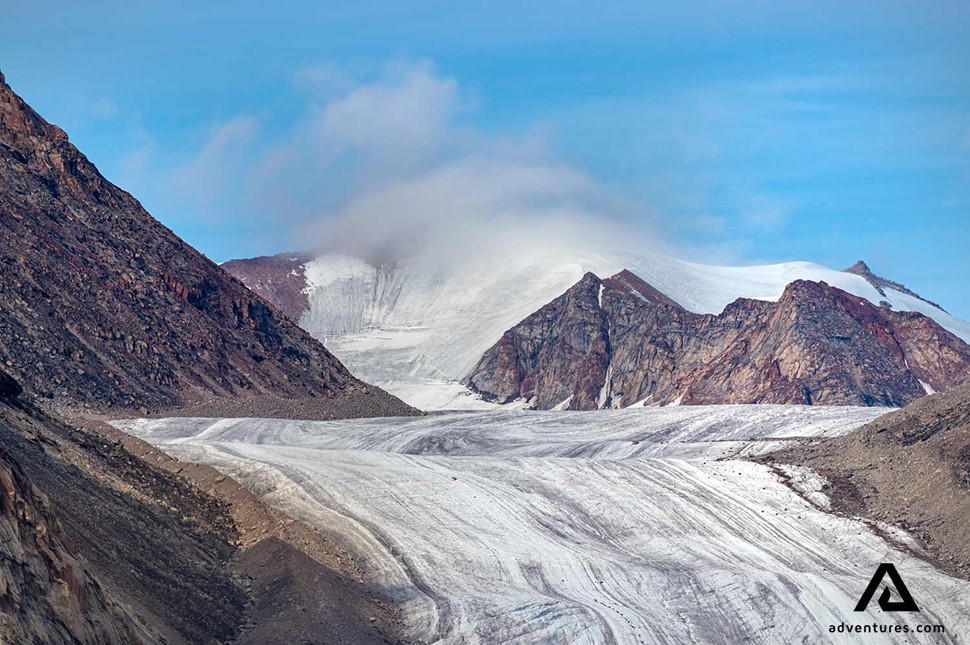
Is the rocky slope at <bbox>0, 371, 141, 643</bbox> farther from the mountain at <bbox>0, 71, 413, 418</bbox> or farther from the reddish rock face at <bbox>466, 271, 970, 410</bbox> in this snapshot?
the reddish rock face at <bbox>466, 271, 970, 410</bbox>

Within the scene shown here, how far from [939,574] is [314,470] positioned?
54.4 feet

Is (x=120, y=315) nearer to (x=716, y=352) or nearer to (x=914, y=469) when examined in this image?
(x=914, y=469)

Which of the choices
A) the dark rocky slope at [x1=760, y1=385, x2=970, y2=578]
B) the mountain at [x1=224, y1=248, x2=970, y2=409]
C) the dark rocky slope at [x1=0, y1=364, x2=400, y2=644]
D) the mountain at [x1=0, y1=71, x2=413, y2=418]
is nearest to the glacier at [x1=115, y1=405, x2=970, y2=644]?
the dark rocky slope at [x1=760, y1=385, x2=970, y2=578]

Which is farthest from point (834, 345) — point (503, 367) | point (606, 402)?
point (503, 367)

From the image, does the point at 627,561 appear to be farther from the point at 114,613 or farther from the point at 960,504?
the point at 114,613

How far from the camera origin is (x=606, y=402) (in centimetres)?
11912

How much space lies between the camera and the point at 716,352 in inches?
4535

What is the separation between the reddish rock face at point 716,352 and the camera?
337 feet

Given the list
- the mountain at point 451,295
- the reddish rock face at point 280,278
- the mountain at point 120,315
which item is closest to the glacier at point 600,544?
the mountain at point 120,315

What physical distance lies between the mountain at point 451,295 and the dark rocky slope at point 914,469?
82633 mm

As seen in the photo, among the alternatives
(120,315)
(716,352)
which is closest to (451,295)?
(716,352)

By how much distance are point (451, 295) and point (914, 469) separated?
392 ft

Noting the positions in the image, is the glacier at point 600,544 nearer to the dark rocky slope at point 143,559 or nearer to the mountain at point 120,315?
the dark rocky slope at point 143,559

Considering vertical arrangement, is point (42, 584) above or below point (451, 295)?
below
